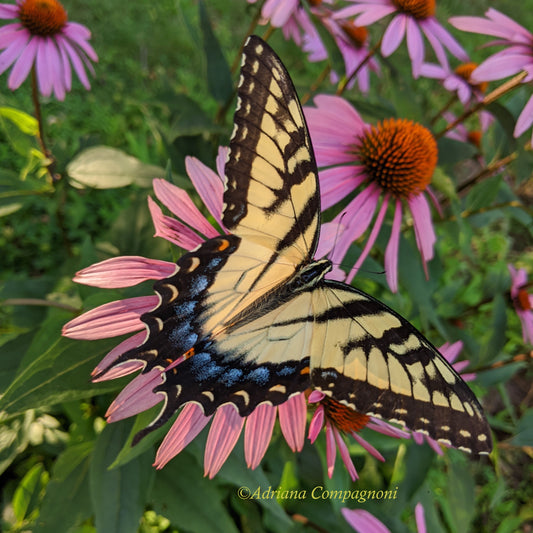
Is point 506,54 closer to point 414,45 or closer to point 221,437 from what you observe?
point 414,45

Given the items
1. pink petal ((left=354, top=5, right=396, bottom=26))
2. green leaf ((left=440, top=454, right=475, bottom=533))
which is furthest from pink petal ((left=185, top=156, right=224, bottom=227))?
green leaf ((left=440, top=454, right=475, bottom=533))

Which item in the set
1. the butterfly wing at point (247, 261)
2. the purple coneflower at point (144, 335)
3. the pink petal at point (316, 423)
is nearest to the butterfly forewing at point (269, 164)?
the butterfly wing at point (247, 261)

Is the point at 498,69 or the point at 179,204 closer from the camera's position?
the point at 179,204

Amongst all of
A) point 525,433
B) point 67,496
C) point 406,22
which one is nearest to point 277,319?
point 67,496

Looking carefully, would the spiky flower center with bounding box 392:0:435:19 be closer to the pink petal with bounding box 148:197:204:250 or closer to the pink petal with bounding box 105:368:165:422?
the pink petal with bounding box 148:197:204:250

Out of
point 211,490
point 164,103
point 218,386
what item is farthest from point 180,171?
point 211,490

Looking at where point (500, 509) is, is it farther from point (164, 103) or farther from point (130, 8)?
point (130, 8)

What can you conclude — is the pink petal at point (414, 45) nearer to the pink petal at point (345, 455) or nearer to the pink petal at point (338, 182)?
the pink petal at point (338, 182)
